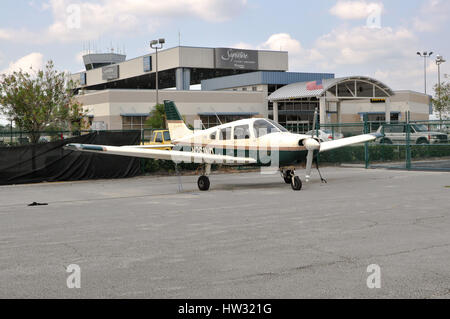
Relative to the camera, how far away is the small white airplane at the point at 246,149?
1598cm

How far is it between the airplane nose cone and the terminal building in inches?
1241

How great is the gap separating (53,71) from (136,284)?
26.2 meters

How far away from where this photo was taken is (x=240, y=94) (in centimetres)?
6556

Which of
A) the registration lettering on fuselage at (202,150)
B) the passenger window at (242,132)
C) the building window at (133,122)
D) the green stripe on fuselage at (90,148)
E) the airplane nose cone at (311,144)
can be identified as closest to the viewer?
the green stripe on fuselage at (90,148)

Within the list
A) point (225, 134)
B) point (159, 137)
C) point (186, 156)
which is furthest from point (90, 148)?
point (159, 137)

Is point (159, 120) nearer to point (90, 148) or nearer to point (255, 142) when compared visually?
point (255, 142)

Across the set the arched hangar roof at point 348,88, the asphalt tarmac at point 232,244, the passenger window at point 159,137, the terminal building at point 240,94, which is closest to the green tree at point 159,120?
the terminal building at point 240,94

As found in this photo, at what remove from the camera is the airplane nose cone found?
52.0ft

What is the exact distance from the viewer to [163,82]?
89.1 metres

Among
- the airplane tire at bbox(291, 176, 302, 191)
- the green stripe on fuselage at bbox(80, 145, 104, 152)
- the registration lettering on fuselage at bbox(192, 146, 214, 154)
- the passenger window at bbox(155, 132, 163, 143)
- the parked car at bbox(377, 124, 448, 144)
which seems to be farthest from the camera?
the parked car at bbox(377, 124, 448, 144)

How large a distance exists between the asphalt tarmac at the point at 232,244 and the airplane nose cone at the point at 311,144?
1.32m

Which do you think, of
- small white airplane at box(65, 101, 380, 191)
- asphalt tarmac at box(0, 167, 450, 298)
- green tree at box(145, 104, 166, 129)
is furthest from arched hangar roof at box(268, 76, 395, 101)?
asphalt tarmac at box(0, 167, 450, 298)

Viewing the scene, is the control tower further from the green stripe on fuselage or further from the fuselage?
the green stripe on fuselage

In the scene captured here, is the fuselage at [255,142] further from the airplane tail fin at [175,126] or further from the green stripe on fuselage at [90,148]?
the green stripe on fuselage at [90,148]
